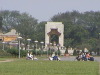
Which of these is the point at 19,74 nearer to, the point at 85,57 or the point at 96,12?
the point at 85,57

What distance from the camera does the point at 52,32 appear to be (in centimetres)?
9231

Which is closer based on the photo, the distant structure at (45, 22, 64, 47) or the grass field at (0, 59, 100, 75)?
the grass field at (0, 59, 100, 75)

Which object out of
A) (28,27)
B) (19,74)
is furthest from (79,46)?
(19,74)

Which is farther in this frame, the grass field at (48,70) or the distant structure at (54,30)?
the distant structure at (54,30)

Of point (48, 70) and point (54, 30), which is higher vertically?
point (54, 30)

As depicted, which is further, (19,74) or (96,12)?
(96,12)

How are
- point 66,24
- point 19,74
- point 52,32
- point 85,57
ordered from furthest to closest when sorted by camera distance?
point 66,24 → point 52,32 → point 85,57 → point 19,74

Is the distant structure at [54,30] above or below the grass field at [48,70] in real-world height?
above

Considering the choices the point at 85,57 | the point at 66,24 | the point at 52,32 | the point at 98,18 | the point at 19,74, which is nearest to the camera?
the point at 19,74

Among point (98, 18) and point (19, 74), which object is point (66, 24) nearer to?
point (98, 18)

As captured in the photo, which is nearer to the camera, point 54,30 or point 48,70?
point 48,70

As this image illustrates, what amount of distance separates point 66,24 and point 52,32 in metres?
22.7

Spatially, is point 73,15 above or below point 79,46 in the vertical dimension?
above

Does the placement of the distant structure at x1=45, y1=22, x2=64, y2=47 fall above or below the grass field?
above
